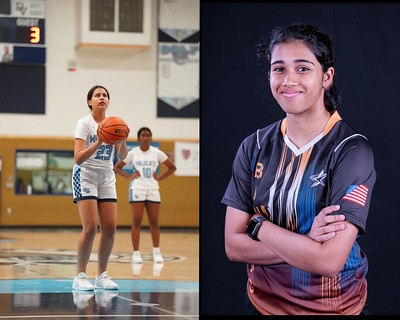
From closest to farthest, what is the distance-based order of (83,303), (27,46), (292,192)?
(292,192) < (83,303) < (27,46)

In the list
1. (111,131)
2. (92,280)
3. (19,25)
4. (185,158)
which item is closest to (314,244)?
(111,131)

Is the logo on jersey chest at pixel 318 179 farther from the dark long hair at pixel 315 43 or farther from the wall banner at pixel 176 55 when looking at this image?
the wall banner at pixel 176 55

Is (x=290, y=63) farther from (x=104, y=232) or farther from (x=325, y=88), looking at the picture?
(x=104, y=232)

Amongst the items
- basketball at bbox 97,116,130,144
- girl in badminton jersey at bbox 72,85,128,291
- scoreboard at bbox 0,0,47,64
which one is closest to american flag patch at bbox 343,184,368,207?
basketball at bbox 97,116,130,144

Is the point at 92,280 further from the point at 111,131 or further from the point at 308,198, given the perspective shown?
the point at 308,198

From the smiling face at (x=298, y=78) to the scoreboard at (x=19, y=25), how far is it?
1436 cm

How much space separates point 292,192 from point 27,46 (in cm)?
1609

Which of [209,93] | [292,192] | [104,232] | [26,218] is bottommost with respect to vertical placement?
[26,218]

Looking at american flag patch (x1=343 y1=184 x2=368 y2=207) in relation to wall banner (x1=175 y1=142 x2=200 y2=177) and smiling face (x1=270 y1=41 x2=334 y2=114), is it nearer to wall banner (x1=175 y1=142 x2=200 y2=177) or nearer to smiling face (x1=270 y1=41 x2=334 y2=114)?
smiling face (x1=270 y1=41 x2=334 y2=114)

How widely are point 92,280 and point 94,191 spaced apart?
5.70 ft

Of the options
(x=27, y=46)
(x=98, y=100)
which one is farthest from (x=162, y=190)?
(x=98, y=100)

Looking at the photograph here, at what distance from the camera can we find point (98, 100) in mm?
8578

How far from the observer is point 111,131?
26.5 feet

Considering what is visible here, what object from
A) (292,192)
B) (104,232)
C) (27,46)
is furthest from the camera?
(27,46)
